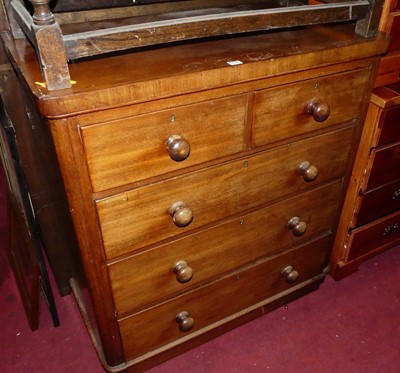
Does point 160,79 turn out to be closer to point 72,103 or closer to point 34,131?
point 72,103

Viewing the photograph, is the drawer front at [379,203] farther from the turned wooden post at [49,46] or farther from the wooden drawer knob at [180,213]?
the turned wooden post at [49,46]

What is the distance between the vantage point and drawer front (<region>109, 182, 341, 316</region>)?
48.7 inches

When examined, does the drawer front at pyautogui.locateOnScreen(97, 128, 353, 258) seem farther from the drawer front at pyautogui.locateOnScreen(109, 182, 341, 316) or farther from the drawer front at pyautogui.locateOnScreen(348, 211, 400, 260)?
the drawer front at pyautogui.locateOnScreen(348, 211, 400, 260)

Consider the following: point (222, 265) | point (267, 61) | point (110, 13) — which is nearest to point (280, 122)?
point (267, 61)

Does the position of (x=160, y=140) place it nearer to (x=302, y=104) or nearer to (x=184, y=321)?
(x=302, y=104)

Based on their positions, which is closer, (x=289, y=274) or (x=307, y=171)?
(x=307, y=171)

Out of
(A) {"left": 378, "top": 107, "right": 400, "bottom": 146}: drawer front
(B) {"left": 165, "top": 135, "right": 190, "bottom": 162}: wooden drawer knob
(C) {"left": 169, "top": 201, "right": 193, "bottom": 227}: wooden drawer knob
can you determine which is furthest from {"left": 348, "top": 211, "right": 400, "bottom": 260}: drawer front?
(B) {"left": 165, "top": 135, "right": 190, "bottom": 162}: wooden drawer knob

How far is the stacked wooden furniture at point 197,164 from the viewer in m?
0.97

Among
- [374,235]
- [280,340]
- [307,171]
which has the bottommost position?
[280,340]

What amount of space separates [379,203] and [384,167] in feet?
0.64

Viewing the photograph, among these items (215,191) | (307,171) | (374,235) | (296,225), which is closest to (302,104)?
(307,171)

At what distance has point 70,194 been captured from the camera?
3.30 ft

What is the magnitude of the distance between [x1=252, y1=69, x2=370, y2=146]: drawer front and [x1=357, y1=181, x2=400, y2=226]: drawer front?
54 cm

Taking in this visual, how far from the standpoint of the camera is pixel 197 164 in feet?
3.71
